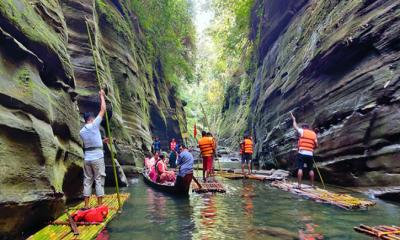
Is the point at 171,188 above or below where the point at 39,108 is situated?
below

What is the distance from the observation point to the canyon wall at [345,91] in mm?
9734

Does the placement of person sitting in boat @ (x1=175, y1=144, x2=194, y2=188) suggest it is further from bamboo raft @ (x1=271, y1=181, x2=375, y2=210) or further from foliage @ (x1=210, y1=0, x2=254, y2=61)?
foliage @ (x1=210, y1=0, x2=254, y2=61)

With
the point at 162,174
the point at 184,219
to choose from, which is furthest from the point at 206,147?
the point at 184,219

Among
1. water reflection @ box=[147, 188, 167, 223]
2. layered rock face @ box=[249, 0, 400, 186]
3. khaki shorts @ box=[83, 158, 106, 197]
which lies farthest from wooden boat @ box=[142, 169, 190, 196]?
layered rock face @ box=[249, 0, 400, 186]

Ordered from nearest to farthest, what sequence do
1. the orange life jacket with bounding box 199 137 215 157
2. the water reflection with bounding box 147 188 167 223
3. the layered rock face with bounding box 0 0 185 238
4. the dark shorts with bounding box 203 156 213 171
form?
1. the layered rock face with bounding box 0 0 185 238
2. the water reflection with bounding box 147 188 167 223
3. the orange life jacket with bounding box 199 137 215 157
4. the dark shorts with bounding box 203 156 213 171

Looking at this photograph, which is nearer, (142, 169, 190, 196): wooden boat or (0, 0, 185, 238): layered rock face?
(0, 0, 185, 238): layered rock face

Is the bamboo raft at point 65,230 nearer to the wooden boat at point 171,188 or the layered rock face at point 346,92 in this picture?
the wooden boat at point 171,188

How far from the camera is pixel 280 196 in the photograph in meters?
10.4

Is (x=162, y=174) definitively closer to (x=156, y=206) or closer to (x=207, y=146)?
(x=207, y=146)

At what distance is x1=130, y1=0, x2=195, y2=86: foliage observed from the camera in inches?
1086

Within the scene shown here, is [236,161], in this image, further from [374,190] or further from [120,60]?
[374,190]

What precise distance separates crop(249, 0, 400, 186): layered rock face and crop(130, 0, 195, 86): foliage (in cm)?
1334

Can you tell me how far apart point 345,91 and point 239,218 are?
21.3ft

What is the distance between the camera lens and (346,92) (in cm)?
1157
